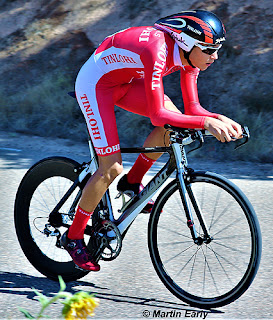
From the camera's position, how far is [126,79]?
437 cm

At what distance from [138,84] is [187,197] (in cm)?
94

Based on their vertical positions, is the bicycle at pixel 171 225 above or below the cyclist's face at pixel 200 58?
below

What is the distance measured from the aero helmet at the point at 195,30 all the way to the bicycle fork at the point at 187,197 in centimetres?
64

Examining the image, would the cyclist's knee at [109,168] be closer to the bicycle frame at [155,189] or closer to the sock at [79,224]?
the bicycle frame at [155,189]

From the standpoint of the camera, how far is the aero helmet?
4.02 metres

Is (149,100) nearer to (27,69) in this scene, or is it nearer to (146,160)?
(146,160)

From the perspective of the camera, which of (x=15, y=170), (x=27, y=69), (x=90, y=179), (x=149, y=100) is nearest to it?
(x=149, y=100)

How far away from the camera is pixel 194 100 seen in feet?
15.0

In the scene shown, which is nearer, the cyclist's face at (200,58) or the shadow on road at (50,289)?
the cyclist's face at (200,58)

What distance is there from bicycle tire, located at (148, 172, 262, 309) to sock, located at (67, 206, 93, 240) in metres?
0.45

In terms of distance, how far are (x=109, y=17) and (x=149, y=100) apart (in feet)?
25.1

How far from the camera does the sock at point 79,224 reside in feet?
14.5

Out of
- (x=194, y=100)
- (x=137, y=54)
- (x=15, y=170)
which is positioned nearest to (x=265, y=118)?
(x=15, y=170)

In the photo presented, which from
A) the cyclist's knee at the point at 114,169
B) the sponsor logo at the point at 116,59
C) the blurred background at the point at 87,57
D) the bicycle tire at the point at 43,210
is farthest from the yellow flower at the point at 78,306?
the blurred background at the point at 87,57
